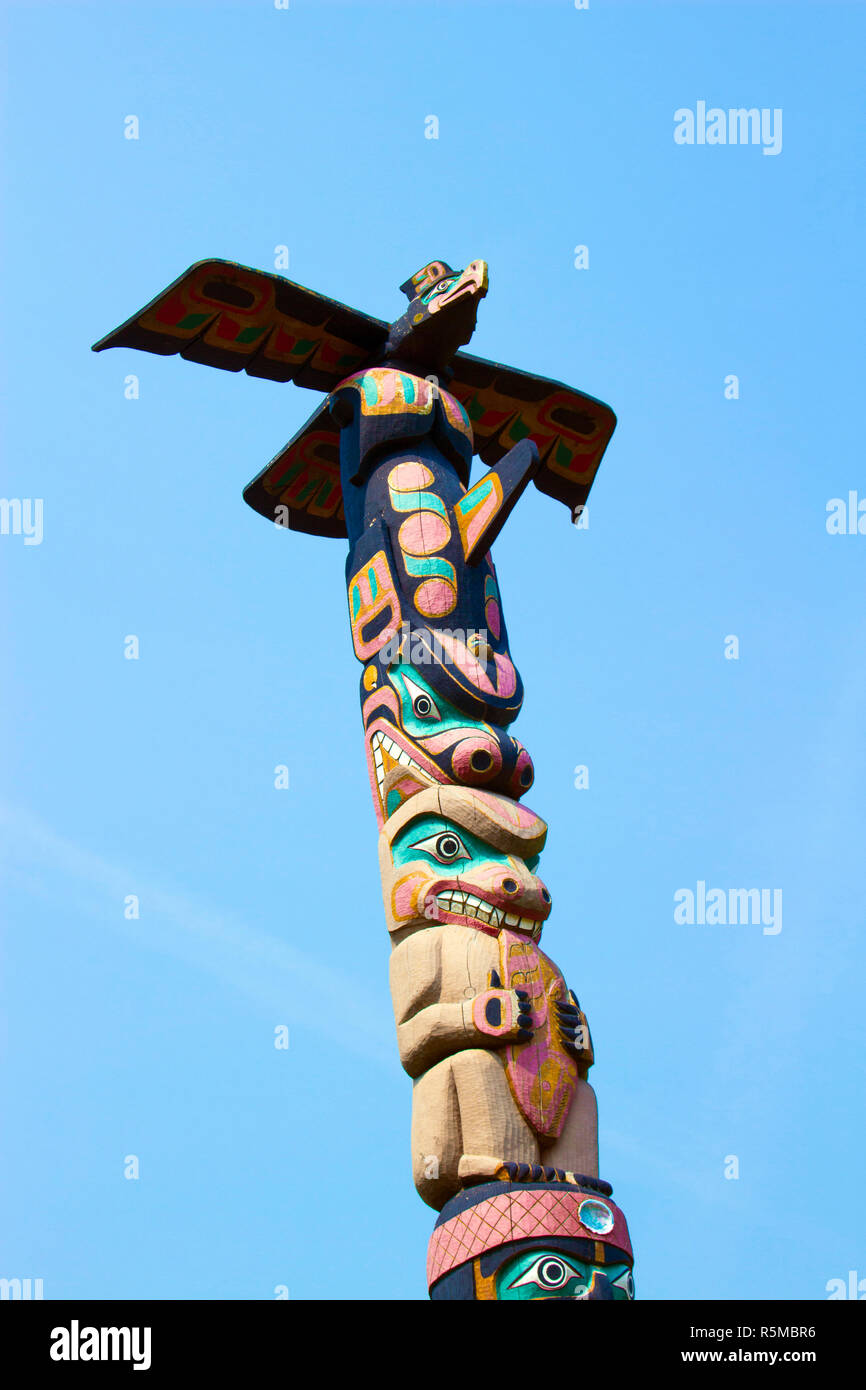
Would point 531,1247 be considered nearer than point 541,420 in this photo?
Yes

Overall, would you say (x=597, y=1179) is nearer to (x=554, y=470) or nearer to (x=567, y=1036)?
(x=567, y=1036)

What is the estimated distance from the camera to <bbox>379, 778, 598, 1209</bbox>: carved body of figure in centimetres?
791

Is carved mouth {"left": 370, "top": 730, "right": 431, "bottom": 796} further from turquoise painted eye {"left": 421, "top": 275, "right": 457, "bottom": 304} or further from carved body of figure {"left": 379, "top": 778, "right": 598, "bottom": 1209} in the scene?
turquoise painted eye {"left": 421, "top": 275, "right": 457, "bottom": 304}

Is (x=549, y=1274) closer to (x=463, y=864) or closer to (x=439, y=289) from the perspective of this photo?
(x=463, y=864)

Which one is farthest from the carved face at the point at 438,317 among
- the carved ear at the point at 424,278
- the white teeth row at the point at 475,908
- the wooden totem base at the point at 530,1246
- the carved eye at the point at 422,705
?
the wooden totem base at the point at 530,1246

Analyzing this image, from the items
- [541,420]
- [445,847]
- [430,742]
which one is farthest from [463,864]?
[541,420]

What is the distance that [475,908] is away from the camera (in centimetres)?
857

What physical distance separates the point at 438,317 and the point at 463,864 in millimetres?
3814

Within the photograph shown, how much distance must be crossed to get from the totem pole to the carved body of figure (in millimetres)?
10

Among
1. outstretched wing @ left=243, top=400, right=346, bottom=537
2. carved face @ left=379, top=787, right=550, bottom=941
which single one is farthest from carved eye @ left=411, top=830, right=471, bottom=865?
outstretched wing @ left=243, top=400, right=346, bottom=537

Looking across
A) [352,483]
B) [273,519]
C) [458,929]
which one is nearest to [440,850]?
[458,929]

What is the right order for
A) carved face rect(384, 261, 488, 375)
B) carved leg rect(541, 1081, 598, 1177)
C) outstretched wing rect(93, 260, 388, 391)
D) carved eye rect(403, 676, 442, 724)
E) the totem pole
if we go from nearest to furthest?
1. the totem pole
2. carved leg rect(541, 1081, 598, 1177)
3. carved eye rect(403, 676, 442, 724)
4. carved face rect(384, 261, 488, 375)
5. outstretched wing rect(93, 260, 388, 391)

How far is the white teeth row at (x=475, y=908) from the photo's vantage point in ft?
28.1

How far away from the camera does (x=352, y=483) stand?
35.2ft
